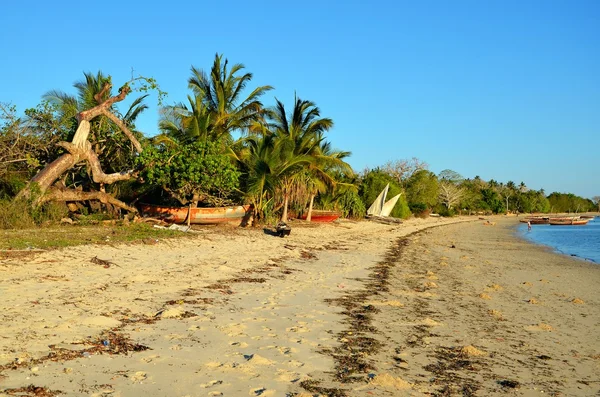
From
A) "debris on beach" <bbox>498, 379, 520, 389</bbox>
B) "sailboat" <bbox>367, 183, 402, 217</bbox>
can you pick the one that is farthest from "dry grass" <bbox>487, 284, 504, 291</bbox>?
"sailboat" <bbox>367, 183, 402, 217</bbox>

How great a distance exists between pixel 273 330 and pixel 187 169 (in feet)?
39.4

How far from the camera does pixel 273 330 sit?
598 centimetres

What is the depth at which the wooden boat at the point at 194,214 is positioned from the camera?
1903 cm

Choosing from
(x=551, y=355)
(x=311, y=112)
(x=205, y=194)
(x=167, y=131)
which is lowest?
(x=551, y=355)

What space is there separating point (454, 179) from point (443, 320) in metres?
82.6

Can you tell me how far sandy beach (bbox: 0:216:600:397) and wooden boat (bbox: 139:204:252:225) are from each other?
23.5ft

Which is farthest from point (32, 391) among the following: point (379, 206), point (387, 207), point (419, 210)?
point (419, 210)

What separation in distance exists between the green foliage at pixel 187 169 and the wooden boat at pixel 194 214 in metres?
0.50

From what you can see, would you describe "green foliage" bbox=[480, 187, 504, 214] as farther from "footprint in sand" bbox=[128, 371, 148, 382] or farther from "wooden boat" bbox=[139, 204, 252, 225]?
"footprint in sand" bbox=[128, 371, 148, 382]

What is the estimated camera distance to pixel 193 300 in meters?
7.39

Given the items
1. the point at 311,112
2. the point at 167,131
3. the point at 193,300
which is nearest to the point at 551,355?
the point at 193,300

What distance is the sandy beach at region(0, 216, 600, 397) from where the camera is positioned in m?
4.26

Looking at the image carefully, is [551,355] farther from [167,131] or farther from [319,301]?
[167,131]

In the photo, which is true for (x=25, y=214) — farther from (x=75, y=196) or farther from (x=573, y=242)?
(x=573, y=242)
